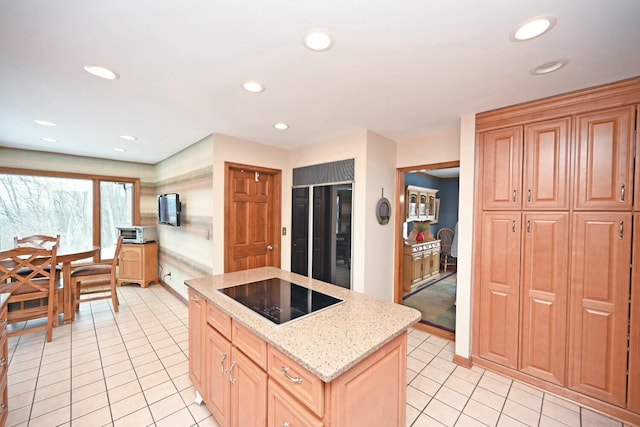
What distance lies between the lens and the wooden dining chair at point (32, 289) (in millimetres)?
2650

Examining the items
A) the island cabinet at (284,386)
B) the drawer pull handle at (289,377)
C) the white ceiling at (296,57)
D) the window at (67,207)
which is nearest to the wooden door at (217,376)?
the island cabinet at (284,386)

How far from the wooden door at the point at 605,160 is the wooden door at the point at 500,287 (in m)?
0.47

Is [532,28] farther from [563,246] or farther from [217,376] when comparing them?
[217,376]

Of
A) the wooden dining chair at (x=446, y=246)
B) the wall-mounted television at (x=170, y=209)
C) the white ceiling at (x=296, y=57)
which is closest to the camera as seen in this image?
the white ceiling at (x=296, y=57)

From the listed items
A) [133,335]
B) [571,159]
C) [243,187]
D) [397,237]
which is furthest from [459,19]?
[133,335]

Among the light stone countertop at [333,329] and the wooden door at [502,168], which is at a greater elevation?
the wooden door at [502,168]

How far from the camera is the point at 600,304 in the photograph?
1.89m

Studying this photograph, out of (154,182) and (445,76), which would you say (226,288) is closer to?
(445,76)

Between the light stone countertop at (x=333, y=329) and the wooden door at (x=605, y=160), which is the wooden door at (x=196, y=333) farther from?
the wooden door at (x=605, y=160)

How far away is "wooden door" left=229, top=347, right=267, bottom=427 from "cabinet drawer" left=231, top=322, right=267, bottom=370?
3 centimetres

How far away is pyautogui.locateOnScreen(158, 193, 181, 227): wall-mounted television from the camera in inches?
152

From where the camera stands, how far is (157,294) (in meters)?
4.36

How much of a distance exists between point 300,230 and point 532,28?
307 cm

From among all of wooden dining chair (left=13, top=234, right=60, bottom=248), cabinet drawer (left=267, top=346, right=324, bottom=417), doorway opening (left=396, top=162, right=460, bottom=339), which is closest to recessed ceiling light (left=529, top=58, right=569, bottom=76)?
doorway opening (left=396, top=162, right=460, bottom=339)
